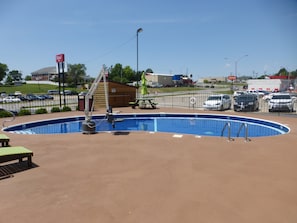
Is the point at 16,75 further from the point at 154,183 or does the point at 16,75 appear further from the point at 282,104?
the point at 154,183

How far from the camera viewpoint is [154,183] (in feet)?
16.3

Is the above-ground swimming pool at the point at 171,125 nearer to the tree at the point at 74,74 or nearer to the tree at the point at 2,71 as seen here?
the tree at the point at 74,74

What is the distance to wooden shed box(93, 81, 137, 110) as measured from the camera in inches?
808

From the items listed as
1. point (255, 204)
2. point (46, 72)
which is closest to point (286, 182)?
point (255, 204)

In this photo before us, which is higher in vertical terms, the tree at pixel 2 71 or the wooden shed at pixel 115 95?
the tree at pixel 2 71

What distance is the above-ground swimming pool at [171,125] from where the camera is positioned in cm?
1233

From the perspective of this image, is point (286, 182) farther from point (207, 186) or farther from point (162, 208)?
point (162, 208)

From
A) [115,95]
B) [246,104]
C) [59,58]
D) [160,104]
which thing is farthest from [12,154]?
[160,104]

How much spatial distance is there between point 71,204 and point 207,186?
274 cm

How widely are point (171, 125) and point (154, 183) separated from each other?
9491 mm

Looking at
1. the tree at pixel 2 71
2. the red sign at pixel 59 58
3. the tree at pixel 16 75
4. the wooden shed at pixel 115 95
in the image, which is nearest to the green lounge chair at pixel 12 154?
the wooden shed at pixel 115 95

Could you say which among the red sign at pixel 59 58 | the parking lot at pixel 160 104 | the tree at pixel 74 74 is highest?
the tree at pixel 74 74

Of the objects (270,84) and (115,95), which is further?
(270,84)

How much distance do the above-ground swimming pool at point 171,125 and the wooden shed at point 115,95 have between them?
189 inches
